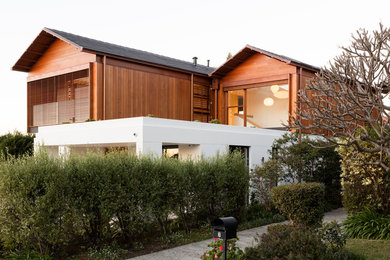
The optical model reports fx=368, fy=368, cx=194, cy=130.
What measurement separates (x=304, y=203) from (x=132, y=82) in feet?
34.6

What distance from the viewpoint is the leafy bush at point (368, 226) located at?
9.34 meters

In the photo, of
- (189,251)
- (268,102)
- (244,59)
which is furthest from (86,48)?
(268,102)

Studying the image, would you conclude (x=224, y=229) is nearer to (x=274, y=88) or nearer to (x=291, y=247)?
(x=291, y=247)

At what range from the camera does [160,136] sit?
41.2ft

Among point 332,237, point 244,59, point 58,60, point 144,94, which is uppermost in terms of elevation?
point 244,59

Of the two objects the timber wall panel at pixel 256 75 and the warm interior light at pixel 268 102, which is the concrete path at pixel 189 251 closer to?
the timber wall panel at pixel 256 75

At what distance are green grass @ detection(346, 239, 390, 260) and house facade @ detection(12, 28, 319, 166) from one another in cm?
615

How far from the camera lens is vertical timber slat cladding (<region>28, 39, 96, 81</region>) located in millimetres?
17375

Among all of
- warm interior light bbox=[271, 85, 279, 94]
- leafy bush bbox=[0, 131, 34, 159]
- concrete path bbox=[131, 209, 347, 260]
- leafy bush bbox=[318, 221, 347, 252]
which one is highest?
warm interior light bbox=[271, 85, 279, 94]

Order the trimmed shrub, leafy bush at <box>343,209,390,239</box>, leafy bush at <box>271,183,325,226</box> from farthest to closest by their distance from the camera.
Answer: leafy bush at <box>271,183,325,226</box>
leafy bush at <box>343,209,390,239</box>
the trimmed shrub

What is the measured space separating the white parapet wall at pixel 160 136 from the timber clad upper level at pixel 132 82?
1732 millimetres

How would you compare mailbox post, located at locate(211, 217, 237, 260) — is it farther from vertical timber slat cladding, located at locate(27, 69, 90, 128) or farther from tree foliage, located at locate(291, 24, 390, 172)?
vertical timber slat cladding, located at locate(27, 69, 90, 128)

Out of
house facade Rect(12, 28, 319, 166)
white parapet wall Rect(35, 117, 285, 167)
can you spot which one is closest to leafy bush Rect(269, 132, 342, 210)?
white parapet wall Rect(35, 117, 285, 167)

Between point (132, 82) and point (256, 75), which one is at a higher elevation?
point (256, 75)
